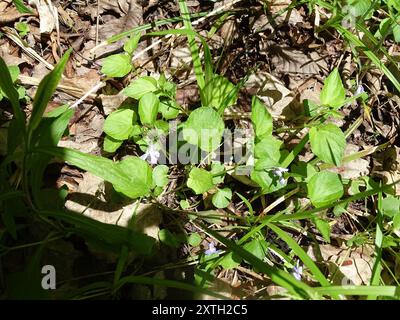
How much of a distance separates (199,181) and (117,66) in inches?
22.5

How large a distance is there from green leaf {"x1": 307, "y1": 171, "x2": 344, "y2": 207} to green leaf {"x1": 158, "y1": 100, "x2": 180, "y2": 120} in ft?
1.96

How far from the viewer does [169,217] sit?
1815 mm

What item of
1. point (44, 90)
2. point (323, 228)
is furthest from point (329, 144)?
point (44, 90)

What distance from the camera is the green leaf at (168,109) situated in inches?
71.8

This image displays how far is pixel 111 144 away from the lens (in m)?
1.79

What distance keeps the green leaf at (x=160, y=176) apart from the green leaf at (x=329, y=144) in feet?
1.86

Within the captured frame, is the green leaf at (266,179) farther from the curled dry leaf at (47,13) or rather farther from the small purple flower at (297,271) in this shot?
the curled dry leaf at (47,13)

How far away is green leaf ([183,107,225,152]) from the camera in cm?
167

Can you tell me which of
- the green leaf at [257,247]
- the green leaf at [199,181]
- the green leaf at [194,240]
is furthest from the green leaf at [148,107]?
the green leaf at [257,247]

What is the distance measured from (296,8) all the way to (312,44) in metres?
0.20

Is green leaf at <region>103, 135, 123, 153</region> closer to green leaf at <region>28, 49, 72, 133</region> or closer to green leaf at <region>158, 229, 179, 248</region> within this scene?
green leaf at <region>158, 229, 179, 248</region>

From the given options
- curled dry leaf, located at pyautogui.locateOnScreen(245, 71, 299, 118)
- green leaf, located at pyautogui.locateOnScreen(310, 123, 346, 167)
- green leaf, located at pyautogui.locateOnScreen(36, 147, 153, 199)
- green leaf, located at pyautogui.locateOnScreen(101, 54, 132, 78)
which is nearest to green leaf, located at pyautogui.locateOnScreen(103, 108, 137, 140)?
green leaf, located at pyautogui.locateOnScreen(101, 54, 132, 78)
